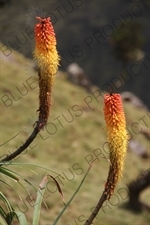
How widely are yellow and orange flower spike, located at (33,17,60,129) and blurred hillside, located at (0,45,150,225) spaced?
457 cm

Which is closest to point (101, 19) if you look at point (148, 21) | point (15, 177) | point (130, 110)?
point (148, 21)

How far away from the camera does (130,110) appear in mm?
14508

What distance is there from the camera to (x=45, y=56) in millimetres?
2367

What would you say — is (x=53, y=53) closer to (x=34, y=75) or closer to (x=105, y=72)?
(x=34, y=75)

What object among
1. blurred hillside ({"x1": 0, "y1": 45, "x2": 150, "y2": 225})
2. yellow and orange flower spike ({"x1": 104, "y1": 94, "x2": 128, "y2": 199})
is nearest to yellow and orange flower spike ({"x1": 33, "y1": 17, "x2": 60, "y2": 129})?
yellow and orange flower spike ({"x1": 104, "y1": 94, "x2": 128, "y2": 199})

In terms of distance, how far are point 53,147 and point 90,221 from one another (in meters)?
8.18

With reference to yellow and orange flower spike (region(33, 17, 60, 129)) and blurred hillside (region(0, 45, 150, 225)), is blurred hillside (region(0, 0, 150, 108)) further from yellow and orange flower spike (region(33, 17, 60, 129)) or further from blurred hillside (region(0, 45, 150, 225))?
yellow and orange flower spike (region(33, 17, 60, 129))

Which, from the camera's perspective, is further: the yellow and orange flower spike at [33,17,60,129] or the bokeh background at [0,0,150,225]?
the bokeh background at [0,0,150,225]

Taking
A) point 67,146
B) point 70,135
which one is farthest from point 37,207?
point 70,135

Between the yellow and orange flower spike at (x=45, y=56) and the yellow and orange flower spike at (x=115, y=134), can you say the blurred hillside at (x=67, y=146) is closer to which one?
the yellow and orange flower spike at (x=45, y=56)

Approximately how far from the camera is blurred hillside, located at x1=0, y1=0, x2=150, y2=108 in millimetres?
23888

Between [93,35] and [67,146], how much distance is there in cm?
1478

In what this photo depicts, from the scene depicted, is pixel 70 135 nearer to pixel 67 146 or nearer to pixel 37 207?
pixel 67 146

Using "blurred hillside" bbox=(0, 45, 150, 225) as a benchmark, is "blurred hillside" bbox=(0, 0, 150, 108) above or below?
above
